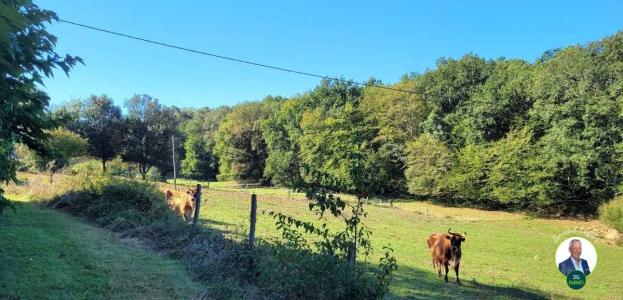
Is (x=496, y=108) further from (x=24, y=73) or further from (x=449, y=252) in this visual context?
(x=24, y=73)

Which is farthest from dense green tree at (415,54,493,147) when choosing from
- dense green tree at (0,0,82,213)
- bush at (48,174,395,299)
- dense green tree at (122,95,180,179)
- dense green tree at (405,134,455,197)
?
dense green tree at (0,0,82,213)

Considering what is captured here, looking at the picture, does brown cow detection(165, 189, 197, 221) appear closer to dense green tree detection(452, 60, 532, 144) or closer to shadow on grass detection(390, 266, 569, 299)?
shadow on grass detection(390, 266, 569, 299)

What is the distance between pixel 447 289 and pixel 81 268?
25.2 feet

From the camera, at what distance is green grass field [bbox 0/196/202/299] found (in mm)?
5641

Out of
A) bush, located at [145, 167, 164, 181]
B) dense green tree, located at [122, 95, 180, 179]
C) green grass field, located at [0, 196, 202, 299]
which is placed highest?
dense green tree, located at [122, 95, 180, 179]

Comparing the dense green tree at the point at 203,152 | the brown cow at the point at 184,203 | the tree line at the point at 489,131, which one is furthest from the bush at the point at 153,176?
the dense green tree at the point at 203,152

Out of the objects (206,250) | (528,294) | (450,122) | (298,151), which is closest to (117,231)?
(206,250)

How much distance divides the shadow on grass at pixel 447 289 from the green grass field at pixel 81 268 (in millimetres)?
4498

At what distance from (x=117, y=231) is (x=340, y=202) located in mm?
7227

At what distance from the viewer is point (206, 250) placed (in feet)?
24.6

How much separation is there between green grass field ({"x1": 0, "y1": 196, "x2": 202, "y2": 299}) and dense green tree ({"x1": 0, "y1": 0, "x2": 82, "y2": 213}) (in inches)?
53.8

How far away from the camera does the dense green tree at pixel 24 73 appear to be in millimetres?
2836

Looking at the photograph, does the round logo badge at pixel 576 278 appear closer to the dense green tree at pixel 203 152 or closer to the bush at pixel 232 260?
the bush at pixel 232 260

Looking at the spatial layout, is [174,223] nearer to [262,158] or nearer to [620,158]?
[620,158]
